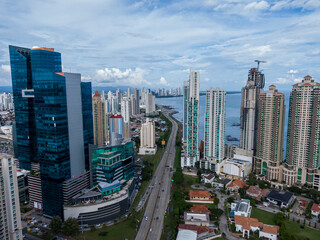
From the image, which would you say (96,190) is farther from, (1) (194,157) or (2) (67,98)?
(1) (194,157)

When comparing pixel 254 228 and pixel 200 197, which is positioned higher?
pixel 200 197

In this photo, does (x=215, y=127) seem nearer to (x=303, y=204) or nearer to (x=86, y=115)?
(x=303, y=204)

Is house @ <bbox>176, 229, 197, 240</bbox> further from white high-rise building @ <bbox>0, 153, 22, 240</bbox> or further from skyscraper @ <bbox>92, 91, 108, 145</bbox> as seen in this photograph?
skyscraper @ <bbox>92, 91, 108, 145</bbox>

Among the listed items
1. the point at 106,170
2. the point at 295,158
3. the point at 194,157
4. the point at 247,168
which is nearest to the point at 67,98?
the point at 106,170

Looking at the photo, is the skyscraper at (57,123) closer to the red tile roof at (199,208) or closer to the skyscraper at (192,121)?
the red tile roof at (199,208)

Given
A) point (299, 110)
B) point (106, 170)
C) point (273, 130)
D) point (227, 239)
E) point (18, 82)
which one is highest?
point (18, 82)

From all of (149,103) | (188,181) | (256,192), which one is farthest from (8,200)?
(149,103)

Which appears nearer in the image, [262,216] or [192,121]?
[262,216]
